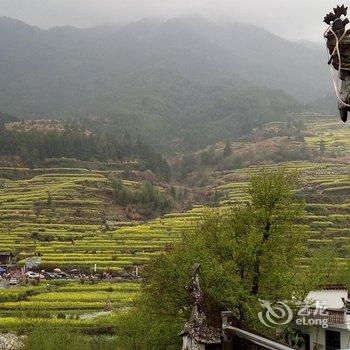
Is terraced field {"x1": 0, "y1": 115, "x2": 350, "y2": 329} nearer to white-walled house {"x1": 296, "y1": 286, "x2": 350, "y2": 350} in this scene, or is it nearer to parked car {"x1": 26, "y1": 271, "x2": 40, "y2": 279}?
parked car {"x1": 26, "y1": 271, "x2": 40, "y2": 279}

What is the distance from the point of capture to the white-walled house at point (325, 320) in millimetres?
25000

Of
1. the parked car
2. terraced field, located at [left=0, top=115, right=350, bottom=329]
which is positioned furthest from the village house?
the parked car

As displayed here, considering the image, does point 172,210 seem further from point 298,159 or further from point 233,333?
point 233,333

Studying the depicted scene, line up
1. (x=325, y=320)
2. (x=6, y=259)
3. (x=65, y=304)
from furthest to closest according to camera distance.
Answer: (x=6, y=259)
(x=65, y=304)
(x=325, y=320)

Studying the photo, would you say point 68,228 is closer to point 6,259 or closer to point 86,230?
point 86,230

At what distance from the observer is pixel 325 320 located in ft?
84.6

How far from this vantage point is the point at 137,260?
242 ft

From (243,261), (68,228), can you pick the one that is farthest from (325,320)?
(68,228)

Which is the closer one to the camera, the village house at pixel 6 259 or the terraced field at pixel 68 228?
the village house at pixel 6 259

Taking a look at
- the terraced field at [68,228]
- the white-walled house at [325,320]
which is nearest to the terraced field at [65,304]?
the terraced field at [68,228]

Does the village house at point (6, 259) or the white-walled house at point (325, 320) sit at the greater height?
the white-walled house at point (325, 320)

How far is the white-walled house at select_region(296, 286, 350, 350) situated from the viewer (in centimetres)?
2500

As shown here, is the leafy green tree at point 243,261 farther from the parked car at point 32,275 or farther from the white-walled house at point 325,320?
the parked car at point 32,275

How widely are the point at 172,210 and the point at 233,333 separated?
12208cm
